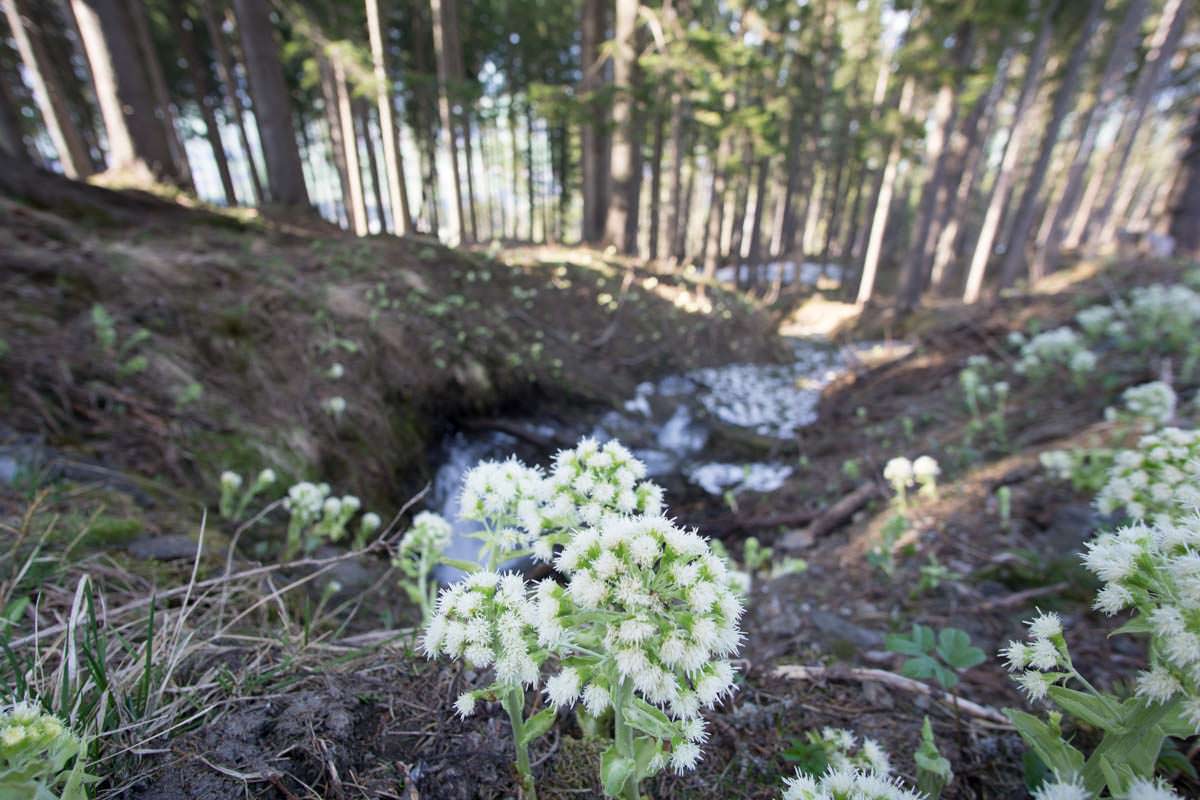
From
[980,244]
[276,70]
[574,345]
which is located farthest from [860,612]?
[980,244]

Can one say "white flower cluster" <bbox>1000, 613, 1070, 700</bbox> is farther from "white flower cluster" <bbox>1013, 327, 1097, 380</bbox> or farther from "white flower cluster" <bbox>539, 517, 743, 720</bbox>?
"white flower cluster" <bbox>1013, 327, 1097, 380</bbox>

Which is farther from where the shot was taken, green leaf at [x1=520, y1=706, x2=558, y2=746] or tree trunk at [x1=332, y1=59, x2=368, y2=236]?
tree trunk at [x1=332, y1=59, x2=368, y2=236]

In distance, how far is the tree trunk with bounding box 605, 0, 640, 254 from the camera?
10.5 m

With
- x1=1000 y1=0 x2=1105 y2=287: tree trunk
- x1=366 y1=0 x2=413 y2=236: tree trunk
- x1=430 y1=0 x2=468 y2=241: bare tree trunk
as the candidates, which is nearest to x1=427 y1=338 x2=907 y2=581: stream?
x1=366 y1=0 x2=413 y2=236: tree trunk

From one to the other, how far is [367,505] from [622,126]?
10046mm

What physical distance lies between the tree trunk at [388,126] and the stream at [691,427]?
5712 millimetres

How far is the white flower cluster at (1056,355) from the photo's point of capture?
462 cm

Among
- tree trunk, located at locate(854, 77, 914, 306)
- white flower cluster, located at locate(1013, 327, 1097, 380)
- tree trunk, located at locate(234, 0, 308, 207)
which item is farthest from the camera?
tree trunk, located at locate(854, 77, 914, 306)

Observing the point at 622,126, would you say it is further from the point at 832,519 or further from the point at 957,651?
the point at 957,651

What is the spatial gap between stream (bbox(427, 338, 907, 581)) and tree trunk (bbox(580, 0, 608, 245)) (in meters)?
6.22

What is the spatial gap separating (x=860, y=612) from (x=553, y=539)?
7.93 feet

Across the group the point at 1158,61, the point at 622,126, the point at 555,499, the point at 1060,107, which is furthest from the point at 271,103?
the point at 1158,61

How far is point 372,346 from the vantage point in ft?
16.9

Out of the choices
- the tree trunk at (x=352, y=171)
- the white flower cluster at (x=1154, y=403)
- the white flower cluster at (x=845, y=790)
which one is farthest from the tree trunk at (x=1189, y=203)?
the tree trunk at (x=352, y=171)
